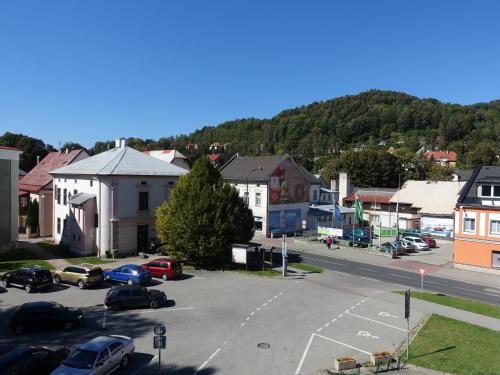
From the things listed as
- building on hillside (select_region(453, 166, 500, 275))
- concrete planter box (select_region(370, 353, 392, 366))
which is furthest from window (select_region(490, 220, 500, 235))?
concrete planter box (select_region(370, 353, 392, 366))

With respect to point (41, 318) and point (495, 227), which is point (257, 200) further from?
point (41, 318)

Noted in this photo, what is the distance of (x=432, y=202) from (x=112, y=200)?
4702 centimetres

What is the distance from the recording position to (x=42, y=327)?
19812 mm

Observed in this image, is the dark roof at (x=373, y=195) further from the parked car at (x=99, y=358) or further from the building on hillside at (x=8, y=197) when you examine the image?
the parked car at (x=99, y=358)

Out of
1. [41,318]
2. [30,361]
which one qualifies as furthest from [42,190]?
[30,361]

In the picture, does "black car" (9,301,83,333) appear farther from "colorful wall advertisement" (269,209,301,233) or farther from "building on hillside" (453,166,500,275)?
"colorful wall advertisement" (269,209,301,233)

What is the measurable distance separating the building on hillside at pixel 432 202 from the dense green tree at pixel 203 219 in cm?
3581

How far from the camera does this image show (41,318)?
19672 mm

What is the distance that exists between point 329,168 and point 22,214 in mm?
70597

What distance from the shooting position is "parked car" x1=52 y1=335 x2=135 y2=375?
1411 centimetres

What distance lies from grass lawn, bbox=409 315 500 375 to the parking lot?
3.95 feet

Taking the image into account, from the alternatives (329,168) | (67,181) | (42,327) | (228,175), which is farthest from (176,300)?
(329,168)

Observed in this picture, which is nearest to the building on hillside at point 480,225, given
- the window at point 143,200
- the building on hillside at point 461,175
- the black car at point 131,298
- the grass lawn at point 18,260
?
the black car at point 131,298

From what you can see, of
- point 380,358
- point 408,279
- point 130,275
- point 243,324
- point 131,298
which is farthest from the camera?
point 408,279
